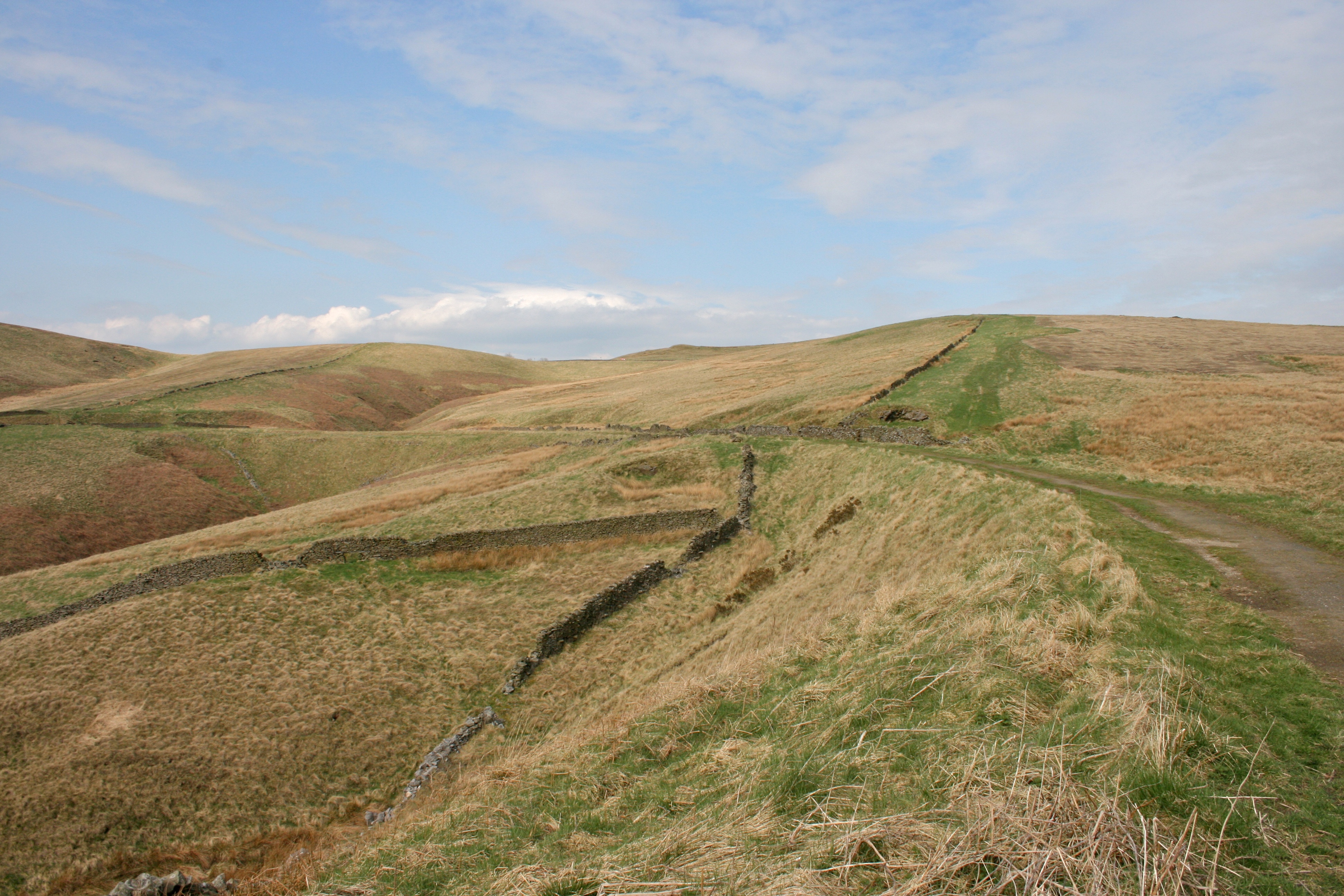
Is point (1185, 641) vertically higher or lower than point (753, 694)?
higher

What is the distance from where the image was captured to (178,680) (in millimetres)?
18750

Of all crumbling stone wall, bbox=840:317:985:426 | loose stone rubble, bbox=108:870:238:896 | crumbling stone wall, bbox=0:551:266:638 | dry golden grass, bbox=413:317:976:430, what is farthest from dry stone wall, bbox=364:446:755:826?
dry golden grass, bbox=413:317:976:430

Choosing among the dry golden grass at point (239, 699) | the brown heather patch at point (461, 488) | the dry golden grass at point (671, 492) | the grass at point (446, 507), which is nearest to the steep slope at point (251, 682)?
the dry golden grass at point (239, 699)

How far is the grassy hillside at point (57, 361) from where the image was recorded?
95.9 metres

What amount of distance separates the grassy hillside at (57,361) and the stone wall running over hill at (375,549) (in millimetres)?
91002

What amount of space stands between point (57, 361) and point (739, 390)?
115478mm

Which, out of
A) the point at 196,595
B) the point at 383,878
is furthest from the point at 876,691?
the point at 196,595

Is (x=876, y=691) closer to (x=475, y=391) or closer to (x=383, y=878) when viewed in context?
(x=383, y=878)

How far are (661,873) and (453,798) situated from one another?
8.22m

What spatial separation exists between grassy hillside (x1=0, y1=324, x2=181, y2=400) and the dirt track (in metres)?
122

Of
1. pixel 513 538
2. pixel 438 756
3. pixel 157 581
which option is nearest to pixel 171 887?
pixel 438 756

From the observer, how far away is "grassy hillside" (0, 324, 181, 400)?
95.9 meters

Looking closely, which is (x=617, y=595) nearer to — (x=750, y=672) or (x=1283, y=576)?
(x=750, y=672)

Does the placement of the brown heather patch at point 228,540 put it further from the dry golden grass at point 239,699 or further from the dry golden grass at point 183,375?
the dry golden grass at point 183,375
